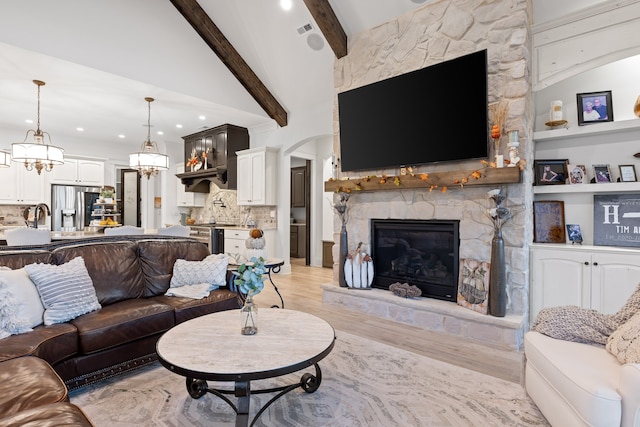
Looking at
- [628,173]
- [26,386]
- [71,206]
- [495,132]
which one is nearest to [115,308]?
[26,386]

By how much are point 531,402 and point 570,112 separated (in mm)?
2796

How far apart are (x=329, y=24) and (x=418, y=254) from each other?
2.96 metres

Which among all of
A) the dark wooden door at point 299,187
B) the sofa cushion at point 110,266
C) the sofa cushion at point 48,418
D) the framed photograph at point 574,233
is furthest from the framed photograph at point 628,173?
the dark wooden door at point 299,187

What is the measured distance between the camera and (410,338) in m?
3.25

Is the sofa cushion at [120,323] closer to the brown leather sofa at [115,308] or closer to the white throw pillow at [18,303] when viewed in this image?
the brown leather sofa at [115,308]

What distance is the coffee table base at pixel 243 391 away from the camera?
1714 millimetres

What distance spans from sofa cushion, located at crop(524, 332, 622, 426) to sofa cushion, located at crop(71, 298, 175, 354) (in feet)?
8.20

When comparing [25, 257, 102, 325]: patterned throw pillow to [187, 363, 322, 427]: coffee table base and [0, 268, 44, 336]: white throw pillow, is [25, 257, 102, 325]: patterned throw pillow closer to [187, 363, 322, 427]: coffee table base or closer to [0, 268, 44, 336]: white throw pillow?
[0, 268, 44, 336]: white throw pillow

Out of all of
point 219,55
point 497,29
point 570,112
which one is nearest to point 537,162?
point 570,112

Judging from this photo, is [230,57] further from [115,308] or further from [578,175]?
[578,175]

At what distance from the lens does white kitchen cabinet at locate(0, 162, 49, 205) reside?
6.73 meters

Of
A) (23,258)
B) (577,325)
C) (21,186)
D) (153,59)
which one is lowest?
(577,325)

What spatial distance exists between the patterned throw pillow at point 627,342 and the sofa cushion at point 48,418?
229 cm

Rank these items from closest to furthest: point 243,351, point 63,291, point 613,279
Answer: point 243,351, point 63,291, point 613,279
